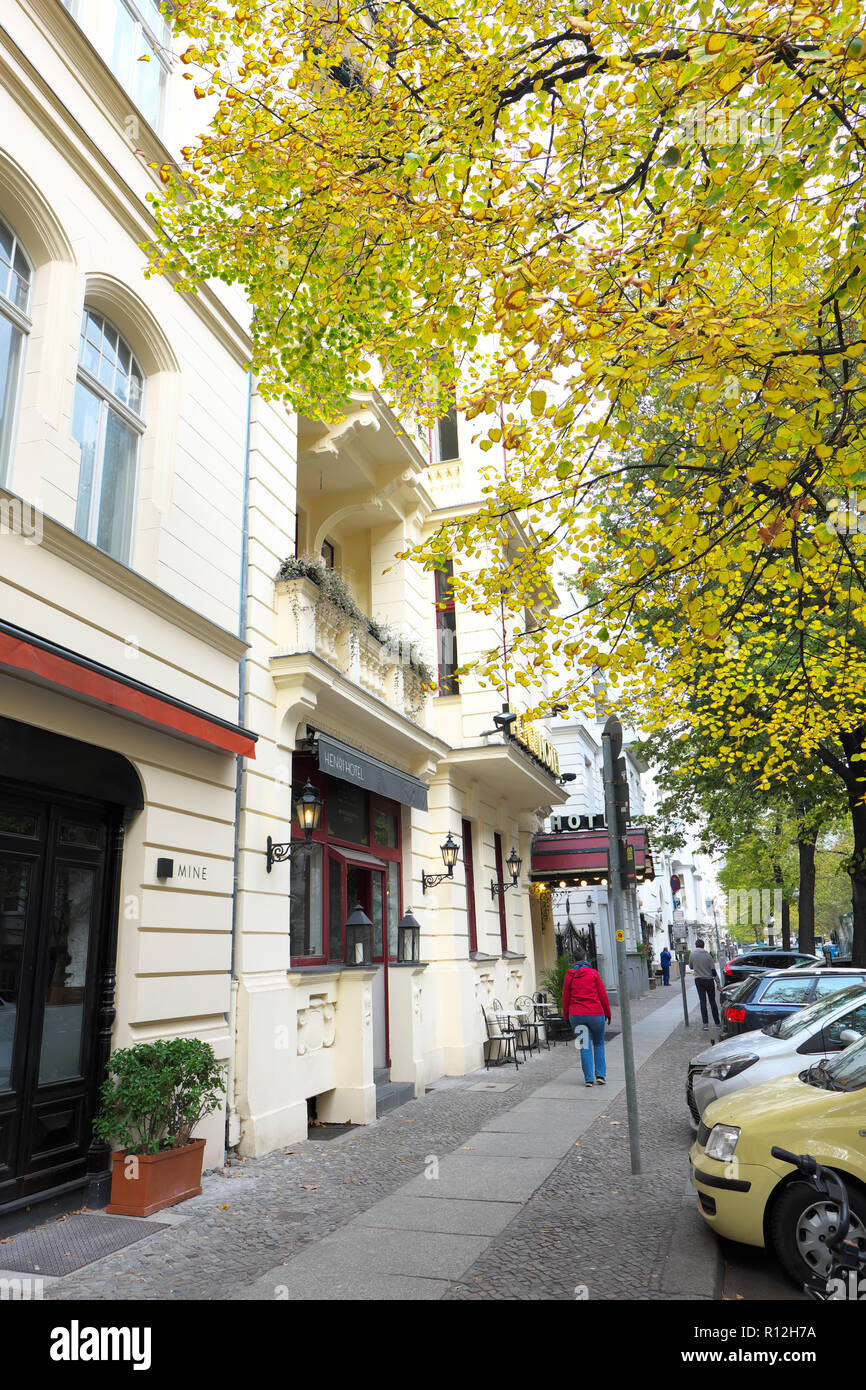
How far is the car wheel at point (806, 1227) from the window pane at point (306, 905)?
6.26 metres

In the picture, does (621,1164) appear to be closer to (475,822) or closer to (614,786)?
(614,786)

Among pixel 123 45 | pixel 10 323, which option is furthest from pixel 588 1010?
pixel 123 45

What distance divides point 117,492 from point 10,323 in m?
1.64

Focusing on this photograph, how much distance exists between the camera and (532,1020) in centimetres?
1722

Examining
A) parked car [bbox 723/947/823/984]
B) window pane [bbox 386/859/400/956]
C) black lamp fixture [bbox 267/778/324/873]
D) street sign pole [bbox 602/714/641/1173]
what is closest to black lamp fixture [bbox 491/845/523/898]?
window pane [bbox 386/859/400/956]

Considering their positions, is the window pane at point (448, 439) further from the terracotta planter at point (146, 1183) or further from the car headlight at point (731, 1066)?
the terracotta planter at point (146, 1183)

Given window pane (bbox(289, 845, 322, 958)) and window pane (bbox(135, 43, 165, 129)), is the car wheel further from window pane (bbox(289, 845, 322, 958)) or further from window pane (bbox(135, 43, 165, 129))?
window pane (bbox(135, 43, 165, 129))

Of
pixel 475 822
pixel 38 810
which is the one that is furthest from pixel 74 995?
pixel 475 822

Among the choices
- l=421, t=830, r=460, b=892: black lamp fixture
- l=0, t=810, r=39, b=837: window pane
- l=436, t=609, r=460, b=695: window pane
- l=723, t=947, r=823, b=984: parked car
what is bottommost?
l=723, t=947, r=823, b=984: parked car

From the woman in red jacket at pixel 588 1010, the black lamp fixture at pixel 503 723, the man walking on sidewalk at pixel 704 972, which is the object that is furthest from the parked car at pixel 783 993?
the man walking on sidewalk at pixel 704 972

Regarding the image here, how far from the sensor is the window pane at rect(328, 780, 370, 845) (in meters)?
11.7

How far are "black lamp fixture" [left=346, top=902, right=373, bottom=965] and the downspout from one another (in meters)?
2.34

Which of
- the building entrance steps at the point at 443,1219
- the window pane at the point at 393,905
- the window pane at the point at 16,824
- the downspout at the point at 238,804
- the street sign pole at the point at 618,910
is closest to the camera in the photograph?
the building entrance steps at the point at 443,1219

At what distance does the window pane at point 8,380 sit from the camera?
6496 mm
